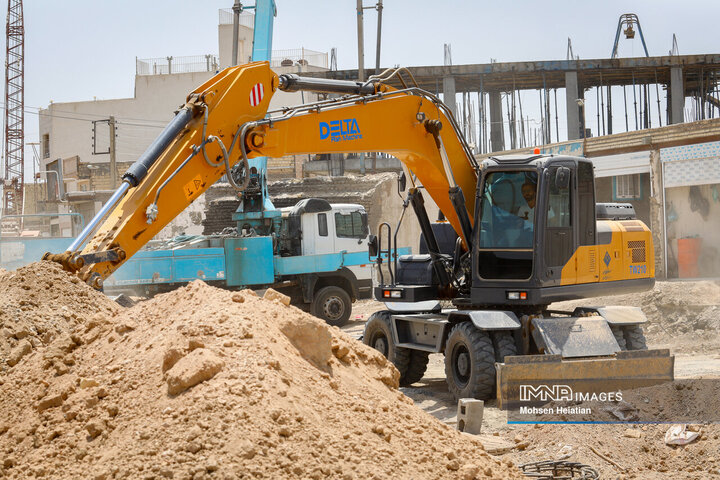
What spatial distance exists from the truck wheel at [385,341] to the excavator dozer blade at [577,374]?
2711 mm

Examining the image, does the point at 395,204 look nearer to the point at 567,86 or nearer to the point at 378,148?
the point at 567,86

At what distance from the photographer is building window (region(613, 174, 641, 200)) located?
25.0 meters

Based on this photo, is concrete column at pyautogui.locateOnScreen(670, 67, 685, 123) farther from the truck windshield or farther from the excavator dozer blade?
the excavator dozer blade

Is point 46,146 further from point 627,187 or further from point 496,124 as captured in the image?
point 627,187

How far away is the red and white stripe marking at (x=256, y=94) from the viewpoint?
31.4 ft

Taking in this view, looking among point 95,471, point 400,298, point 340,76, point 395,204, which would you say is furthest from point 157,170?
point 340,76

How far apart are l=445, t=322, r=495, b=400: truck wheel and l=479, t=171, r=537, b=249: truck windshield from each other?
116 cm

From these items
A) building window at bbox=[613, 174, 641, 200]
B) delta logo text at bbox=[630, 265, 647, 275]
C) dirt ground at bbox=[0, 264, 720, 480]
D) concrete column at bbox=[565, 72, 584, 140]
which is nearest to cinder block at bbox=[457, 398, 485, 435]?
dirt ground at bbox=[0, 264, 720, 480]

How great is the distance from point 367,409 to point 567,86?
31.7m

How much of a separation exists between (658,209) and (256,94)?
55.3 feet

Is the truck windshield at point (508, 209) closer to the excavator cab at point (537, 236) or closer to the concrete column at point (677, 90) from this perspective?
the excavator cab at point (537, 236)

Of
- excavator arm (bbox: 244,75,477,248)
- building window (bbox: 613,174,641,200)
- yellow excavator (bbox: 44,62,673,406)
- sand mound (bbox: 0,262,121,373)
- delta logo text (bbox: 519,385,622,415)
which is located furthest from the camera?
building window (bbox: 613,174,641,200)

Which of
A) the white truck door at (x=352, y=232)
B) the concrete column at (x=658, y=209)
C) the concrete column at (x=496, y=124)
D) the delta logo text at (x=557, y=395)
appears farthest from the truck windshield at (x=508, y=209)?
the concrete column at (x=496, y=124)

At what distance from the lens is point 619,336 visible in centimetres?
1003
